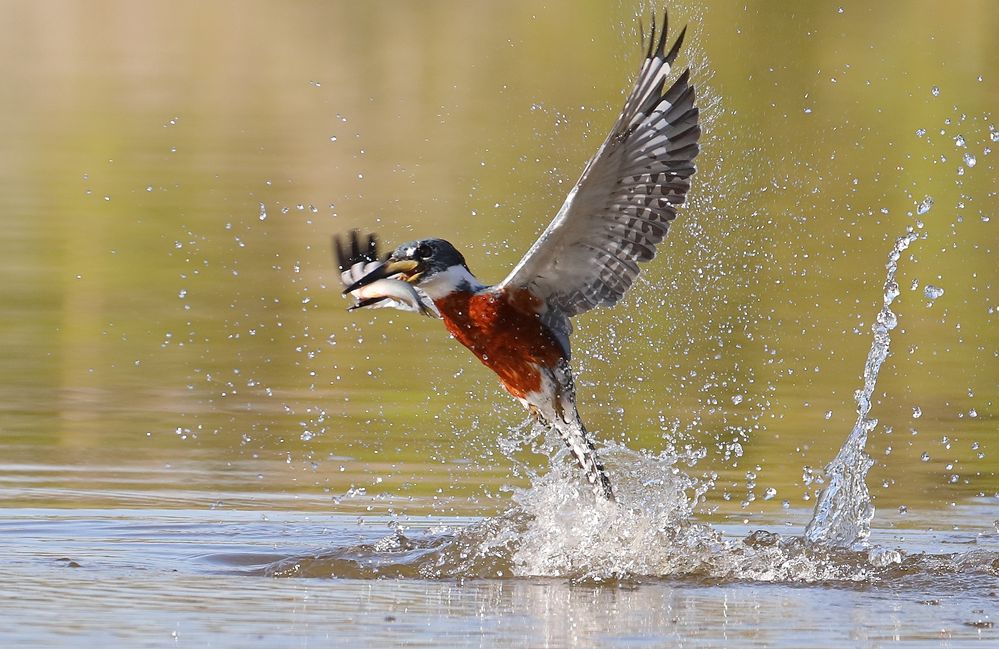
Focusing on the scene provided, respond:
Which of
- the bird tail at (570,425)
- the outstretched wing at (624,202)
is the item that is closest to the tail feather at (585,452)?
the bird tail at (570,425)

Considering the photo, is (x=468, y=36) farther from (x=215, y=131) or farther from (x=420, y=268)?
(x=420, y=268)

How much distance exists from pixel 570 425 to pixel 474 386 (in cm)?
284

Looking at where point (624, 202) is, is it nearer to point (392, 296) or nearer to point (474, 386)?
point (392, 296)

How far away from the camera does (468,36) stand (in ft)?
94.0

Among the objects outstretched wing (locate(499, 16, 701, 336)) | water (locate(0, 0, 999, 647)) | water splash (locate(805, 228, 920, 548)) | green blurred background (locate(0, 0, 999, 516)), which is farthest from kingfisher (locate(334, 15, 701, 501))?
water splash (locate(805, 228, 920, 548))

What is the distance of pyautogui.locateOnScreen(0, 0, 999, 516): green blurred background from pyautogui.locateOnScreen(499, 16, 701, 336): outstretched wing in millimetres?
431

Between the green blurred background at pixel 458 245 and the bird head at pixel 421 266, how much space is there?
110 centimetres

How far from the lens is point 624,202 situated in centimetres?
706

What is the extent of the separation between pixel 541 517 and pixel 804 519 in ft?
4.12

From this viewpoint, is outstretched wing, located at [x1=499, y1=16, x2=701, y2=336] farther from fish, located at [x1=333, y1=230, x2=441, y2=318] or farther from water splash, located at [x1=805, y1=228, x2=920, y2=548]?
water splash, located at [x1=805, y1=228, x2=920, y2=548]

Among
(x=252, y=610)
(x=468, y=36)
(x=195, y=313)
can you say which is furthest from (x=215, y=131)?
(x=252, y=610)

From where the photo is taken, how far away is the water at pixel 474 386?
20.6 ft

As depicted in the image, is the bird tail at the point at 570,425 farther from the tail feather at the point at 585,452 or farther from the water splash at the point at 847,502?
the water splash at the point at 847,502

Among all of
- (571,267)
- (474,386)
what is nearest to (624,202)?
(571,267)
